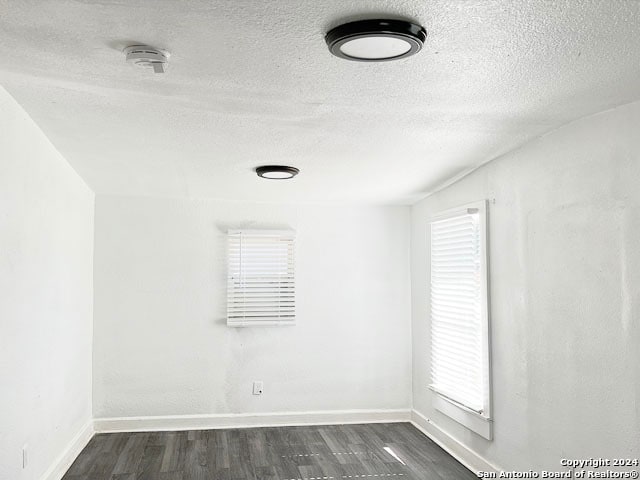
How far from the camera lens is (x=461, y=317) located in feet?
15.7

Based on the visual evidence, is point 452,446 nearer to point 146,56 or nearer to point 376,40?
point 376,40

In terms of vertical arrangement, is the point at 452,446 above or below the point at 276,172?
below

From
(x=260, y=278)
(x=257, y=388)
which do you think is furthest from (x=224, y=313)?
(x=257, y=388)

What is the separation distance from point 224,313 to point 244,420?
1.00m

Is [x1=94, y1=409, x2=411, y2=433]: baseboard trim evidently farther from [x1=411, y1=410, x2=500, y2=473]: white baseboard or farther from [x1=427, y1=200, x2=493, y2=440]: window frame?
[x1=427, y1=200, x2=493, y2=440]: window frame

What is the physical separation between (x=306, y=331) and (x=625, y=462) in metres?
3.48

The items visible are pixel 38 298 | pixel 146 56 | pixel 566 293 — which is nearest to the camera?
pixel 146 56

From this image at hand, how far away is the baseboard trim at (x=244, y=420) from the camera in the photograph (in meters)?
5.61

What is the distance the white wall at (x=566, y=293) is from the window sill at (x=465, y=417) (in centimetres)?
8

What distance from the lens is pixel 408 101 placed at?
2996mm

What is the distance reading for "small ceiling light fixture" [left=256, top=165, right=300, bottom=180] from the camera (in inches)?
177

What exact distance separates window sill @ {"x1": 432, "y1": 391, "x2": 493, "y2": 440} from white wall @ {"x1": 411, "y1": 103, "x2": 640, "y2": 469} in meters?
0.08

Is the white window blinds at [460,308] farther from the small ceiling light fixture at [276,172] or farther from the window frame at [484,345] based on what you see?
the small ceiling light fixture at [276,172]

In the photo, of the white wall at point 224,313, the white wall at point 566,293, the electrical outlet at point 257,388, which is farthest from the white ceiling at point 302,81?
the electrical outlet at point 257,388
